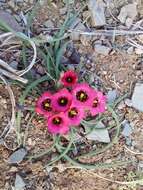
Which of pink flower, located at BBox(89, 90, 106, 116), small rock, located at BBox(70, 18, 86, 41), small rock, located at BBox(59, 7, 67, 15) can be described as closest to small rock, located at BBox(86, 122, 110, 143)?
pink flower, located at BBox(89, 90, 106, 116)

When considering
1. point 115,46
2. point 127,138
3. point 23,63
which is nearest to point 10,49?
point 23,63

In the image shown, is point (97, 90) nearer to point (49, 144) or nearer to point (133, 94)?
point (133, 94)

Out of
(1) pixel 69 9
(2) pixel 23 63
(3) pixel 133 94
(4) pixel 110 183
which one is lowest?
(4) pixel 110 183

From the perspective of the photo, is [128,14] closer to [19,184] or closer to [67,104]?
[67,104]

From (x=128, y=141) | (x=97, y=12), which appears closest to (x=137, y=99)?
(x=128, y=141)

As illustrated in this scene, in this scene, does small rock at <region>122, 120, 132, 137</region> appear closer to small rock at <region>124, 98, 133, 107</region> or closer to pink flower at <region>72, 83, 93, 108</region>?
small rock at <region>124, 98, 133, 107</region>

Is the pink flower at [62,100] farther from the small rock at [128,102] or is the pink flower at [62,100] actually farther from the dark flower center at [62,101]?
the small rock at [128,102]

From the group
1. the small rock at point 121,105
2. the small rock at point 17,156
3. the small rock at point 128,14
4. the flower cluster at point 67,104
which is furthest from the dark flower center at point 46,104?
the small rock at point 128,14
